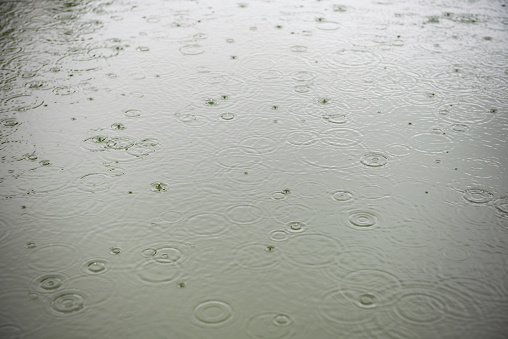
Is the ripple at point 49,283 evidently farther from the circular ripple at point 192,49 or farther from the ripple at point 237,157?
the circular ripple at point 192,49

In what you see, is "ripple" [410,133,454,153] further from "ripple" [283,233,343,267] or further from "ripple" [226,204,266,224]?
"ripple" [226,204,266,224]

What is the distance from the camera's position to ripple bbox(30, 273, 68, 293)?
2.47 metres

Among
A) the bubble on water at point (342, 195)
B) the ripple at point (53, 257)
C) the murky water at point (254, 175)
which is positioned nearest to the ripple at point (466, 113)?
the murky water at point (254, 175)

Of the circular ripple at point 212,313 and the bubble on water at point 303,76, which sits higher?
the bubble on water at point 303,76

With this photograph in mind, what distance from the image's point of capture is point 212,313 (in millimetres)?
2367

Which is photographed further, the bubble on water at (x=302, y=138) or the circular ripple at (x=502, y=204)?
the bubble on water at (x=302, y=138)

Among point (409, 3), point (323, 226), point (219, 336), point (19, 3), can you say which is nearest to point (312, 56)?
point (409, 3)

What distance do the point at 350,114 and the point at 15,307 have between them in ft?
8.24

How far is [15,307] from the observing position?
7.84ft

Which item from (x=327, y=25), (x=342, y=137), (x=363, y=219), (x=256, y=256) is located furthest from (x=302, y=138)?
(x=327, y=25)

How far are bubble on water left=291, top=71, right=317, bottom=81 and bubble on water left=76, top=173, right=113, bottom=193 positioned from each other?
5.83 ft

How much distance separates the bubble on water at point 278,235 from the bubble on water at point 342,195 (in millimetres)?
429

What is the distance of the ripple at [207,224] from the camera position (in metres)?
2.81

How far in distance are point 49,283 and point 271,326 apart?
3.67 ft
